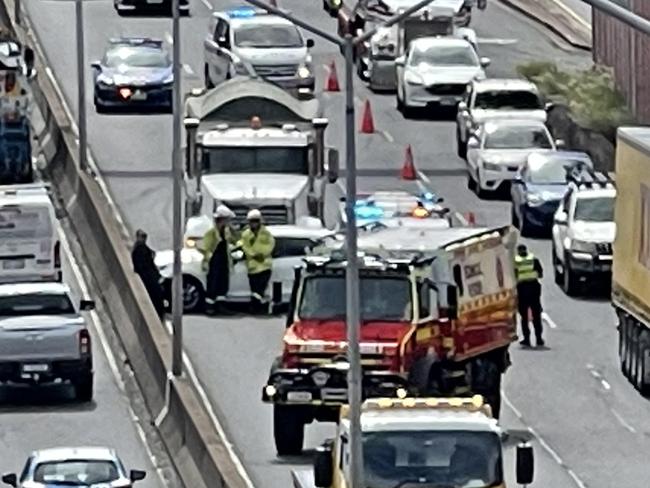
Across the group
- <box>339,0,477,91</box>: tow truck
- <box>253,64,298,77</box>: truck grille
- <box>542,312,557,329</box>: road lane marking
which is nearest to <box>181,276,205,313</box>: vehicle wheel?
<box>542,312,557,329</box>: road lane marking

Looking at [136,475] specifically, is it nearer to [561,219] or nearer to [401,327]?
[401,327]

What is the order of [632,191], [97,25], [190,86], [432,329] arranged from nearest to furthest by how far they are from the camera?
[432,329], [632,191], [190,86], [97,25]

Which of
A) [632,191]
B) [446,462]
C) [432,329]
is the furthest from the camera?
[632,191]

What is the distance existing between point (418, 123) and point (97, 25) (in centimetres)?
1248

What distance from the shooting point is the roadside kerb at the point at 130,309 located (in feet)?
123

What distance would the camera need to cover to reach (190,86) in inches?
2569

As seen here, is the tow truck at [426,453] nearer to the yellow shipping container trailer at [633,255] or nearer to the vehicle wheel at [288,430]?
the vehicle wheel at [288,430]

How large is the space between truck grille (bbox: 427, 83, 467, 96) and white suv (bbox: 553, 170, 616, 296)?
12.7 meters

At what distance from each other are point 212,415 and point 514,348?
565 cm

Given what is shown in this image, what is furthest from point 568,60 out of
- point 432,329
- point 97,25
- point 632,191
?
point 432,329

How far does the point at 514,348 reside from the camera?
147 feet

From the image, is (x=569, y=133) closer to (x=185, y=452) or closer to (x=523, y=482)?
(x=185, y=452)

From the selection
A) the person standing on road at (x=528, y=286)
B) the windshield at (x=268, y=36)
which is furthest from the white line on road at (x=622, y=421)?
the windshield at (x=268, y=36)

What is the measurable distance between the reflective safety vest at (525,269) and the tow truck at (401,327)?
399cm
